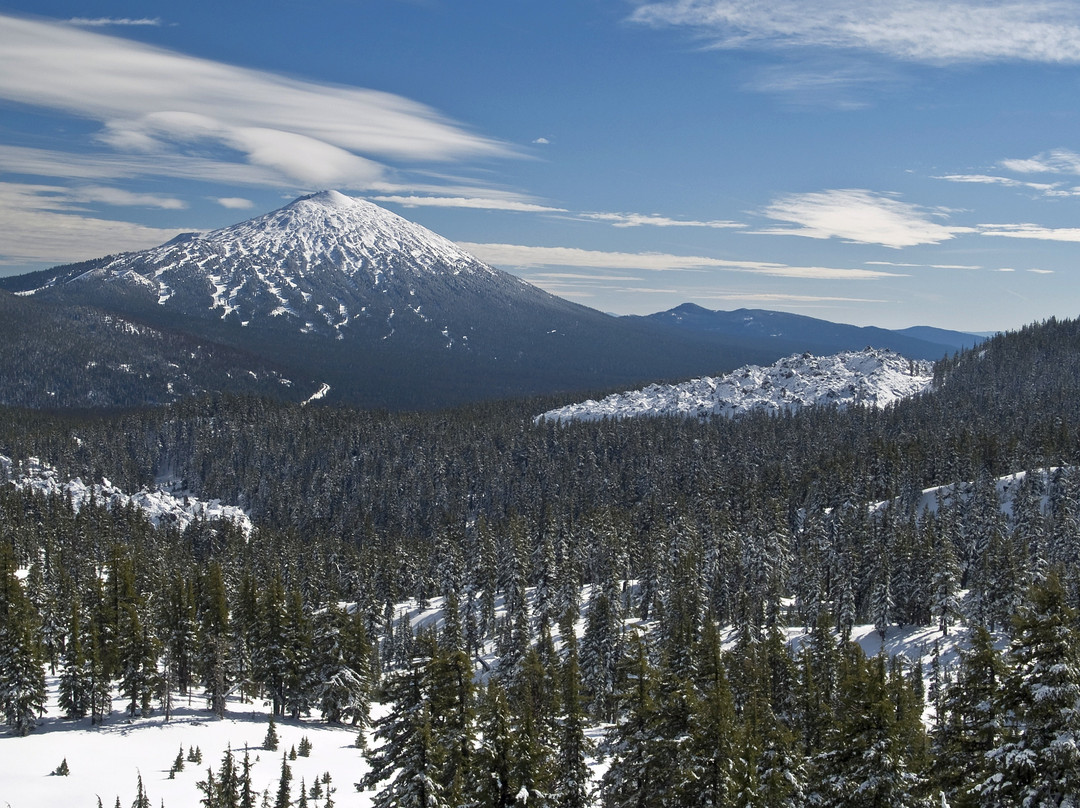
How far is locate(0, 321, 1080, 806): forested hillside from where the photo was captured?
2203 centimetres

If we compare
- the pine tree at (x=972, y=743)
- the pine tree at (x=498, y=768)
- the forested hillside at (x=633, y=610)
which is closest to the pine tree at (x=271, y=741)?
the forested hillside at (x=633, y=610)

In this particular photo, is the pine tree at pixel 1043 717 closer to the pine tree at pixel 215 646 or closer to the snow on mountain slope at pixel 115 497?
the pine tree at pixel 215 646

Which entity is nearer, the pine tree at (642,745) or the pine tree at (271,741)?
the pine tree at (642,745)

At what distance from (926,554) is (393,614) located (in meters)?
65.4

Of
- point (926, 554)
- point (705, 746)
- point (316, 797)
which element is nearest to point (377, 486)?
point (926, 554)

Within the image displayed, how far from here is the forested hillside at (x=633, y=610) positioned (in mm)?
22031

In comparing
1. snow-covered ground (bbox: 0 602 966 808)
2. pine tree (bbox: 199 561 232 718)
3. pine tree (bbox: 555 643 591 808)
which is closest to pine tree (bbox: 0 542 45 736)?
snow-covered ground (bbox: 0 602 966 808)

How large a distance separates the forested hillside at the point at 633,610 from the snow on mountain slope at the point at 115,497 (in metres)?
6.80

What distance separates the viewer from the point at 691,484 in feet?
511

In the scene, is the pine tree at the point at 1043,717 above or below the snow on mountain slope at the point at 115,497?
above

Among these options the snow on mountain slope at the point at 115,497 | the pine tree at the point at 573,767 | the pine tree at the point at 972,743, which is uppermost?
the pine tree at the point at 972,743

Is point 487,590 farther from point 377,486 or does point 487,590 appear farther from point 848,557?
point 377,486

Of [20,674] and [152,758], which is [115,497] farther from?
[152,758]

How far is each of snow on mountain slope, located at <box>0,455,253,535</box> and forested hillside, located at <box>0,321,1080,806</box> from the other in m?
6.80
